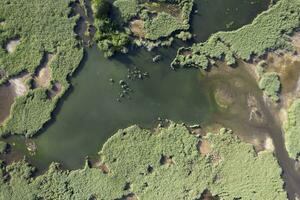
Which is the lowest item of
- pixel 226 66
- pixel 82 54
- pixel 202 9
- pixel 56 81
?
pixel 56 81

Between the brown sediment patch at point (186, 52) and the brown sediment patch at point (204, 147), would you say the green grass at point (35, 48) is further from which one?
the brown sediment patch at point (204, 147)

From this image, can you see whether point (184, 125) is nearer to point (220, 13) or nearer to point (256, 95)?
point (256, 95)

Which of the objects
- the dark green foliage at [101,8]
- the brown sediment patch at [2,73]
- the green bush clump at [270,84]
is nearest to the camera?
the dark green foliage at [101,8]

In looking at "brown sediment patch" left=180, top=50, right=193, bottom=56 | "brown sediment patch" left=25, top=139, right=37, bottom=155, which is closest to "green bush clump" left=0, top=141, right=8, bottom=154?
"brown sediment patch" left=25, top=139, right=37, bottom=155

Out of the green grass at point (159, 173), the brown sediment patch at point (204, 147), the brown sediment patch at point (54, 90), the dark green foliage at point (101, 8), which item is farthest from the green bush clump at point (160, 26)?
the brown sediment patch at point (204, 147)

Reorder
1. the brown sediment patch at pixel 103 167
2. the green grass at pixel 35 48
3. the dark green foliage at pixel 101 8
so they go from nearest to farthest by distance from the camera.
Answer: the dark green foliage at pixel 101 8 → the green grass at pixel 35 48 → the brown sediment patch at pixel 103 167

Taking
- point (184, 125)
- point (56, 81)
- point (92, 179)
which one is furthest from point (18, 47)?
point (184, 125)
